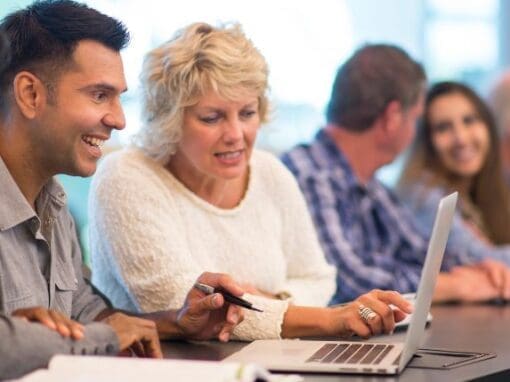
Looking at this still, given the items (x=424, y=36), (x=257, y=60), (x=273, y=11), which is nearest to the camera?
(x=257, y=60)

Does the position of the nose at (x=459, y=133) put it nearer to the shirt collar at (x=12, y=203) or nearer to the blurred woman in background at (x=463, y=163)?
the blurred woman in background at (x=463, y=163)

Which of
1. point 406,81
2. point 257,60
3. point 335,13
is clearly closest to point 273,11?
point 335,13

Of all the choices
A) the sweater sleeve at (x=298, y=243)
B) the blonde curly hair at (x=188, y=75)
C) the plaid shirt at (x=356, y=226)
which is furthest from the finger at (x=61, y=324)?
the plaid shirt at (x=356, y=226)

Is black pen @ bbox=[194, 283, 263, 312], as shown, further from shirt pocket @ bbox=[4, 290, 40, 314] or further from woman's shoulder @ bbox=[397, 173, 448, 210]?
woman's shoulder @ bbox=[397, 173, 448, 210]

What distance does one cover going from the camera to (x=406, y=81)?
3467 millimetres

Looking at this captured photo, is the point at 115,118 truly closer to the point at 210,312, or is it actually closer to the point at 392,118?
the point at 210,312

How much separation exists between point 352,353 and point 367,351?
4cm

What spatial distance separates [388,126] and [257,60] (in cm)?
103

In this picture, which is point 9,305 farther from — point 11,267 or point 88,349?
point 88,349

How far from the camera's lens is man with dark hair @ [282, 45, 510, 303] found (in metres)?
3.26

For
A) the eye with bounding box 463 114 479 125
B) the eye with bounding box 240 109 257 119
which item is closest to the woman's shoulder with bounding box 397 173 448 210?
the eye with bounding box 463 114 479 125

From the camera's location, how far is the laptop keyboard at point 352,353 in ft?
6.21

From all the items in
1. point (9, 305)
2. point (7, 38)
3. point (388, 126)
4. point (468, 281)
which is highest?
point (7, 38)

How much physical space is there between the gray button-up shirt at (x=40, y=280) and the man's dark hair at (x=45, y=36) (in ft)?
0.61
